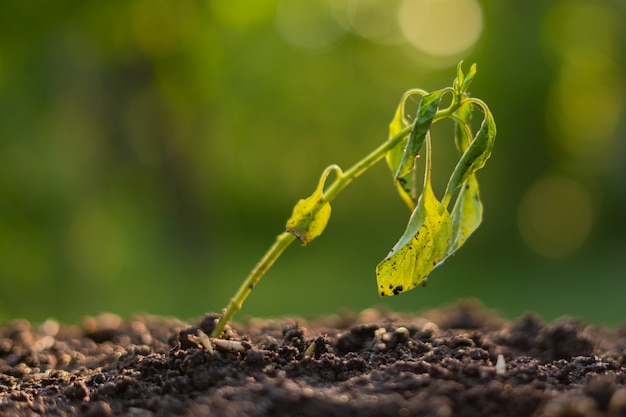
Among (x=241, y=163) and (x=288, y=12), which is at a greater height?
(x=288, y=12)

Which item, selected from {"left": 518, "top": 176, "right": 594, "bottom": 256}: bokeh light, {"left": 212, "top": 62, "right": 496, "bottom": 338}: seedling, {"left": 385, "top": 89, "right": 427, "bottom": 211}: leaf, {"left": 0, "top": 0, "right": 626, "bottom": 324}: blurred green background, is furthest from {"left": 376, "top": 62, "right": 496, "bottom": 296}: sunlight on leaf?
{"left": 518, "top": 176, "right": 594, "bottom": 256}: bokeh light

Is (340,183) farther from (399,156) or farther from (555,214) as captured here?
(555,214)

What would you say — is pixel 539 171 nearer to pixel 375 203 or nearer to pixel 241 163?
pixel 375 203

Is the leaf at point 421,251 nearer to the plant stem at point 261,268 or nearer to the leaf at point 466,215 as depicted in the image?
the leaf at point 466,215

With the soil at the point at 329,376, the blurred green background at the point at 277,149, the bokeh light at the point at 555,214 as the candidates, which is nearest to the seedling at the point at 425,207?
Result: the soil at the point at 329,376

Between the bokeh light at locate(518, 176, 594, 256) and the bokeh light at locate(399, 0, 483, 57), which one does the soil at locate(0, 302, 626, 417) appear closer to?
the bokeh light at locate(518, 176, 594, 256)

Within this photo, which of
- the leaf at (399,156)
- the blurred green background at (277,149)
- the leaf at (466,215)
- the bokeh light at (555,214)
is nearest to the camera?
the leaf at (466,215)

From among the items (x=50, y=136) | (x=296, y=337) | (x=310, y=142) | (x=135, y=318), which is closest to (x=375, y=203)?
(x=310, y=142)
